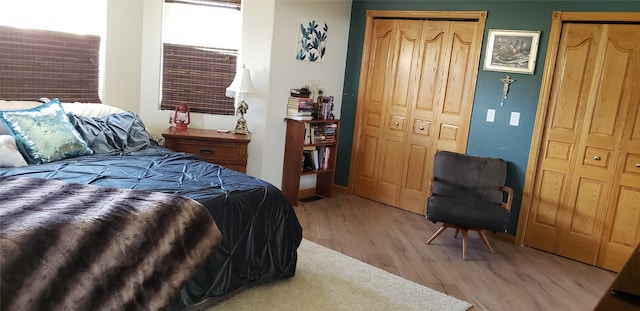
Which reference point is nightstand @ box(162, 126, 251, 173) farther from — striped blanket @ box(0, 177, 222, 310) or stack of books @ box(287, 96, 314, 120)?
striped blanket @ box(0, 177, 222, 310)

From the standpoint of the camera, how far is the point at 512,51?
13.5 ft

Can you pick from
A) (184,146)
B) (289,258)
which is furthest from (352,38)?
(289,258)

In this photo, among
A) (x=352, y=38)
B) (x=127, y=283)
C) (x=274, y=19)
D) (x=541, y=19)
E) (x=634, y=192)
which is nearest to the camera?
(x=127, y=283)

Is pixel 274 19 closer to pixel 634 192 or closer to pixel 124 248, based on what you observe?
pixel 124 248

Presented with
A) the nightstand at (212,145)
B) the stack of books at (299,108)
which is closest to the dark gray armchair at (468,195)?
the stack of books at (299,108)

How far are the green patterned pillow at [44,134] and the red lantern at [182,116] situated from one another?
107 centimetres

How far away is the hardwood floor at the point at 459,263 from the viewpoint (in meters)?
3.21

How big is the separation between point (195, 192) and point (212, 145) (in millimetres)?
1613

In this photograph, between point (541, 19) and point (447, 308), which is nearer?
point (447, 308)

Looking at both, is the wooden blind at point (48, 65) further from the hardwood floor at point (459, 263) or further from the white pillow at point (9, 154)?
the hardwood floor at point (459, 263)

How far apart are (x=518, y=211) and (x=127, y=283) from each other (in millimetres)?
3368

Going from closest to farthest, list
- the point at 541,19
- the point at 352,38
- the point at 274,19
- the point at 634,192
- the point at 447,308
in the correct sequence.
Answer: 1. the point at 447,308
2. the point at 634,192
3. the point at 541,19
4. the point at 274,19
5. the point at 352,38

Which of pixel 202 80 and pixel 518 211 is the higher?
pixel 202 80

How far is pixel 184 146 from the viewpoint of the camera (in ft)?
13.4
